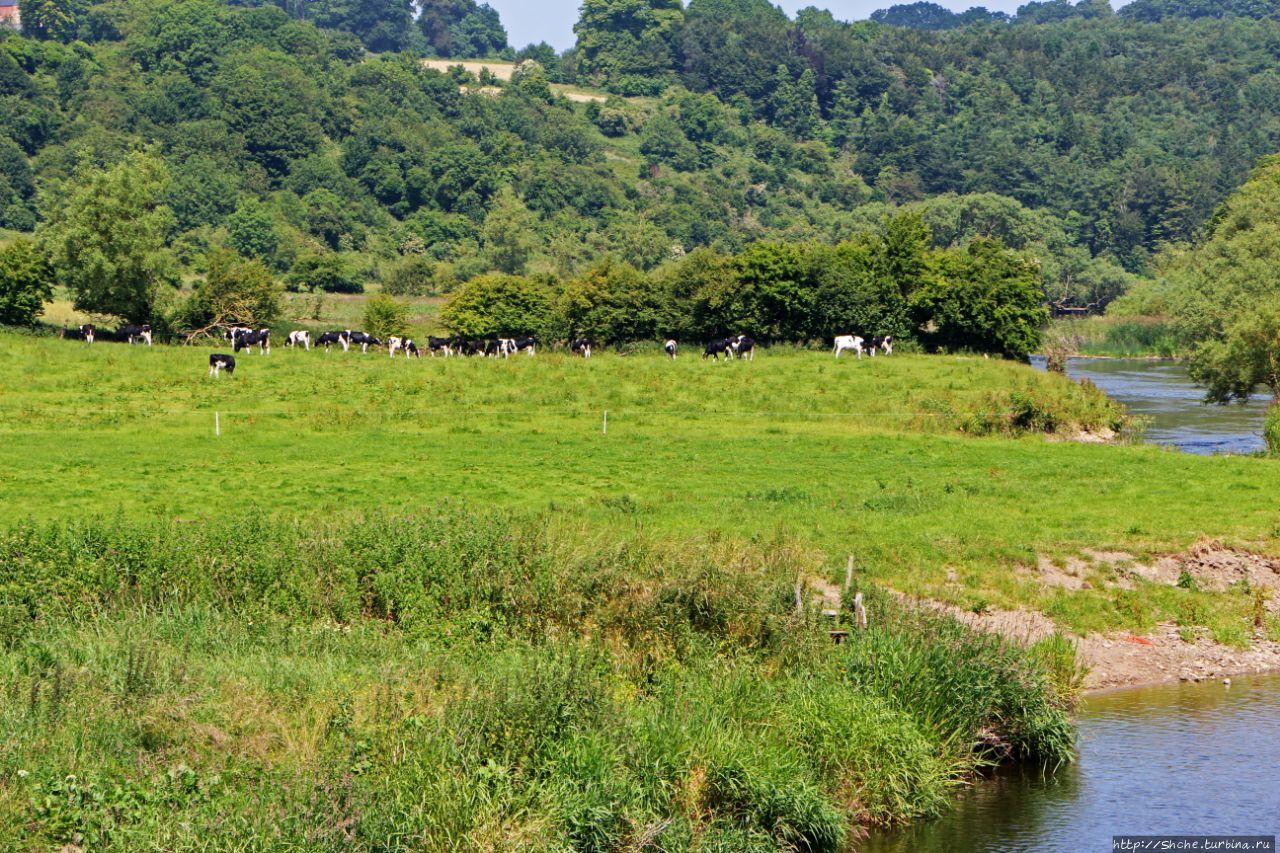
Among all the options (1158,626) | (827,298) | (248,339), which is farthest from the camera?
(827,298)

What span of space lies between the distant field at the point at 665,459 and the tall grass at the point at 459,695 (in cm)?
444

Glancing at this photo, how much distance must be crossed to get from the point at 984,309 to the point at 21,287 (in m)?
45.6

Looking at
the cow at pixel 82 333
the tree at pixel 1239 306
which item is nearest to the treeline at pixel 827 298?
the tree at pixel 1239 306

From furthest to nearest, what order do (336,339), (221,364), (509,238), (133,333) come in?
(509,238), (336,339), (133,333), (221,364)

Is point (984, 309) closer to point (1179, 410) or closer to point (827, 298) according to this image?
point (827, 298)

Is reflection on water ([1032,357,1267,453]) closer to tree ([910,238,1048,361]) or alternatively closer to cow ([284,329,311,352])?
tree ([910,238,1048,361])

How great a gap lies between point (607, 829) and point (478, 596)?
7.02m

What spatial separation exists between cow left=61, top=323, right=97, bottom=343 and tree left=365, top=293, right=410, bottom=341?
15826mm

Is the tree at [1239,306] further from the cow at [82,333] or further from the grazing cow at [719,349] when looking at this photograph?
the cow at [82,333]

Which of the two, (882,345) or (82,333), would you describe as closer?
(882,345)

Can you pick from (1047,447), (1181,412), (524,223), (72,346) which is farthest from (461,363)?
(524,223)

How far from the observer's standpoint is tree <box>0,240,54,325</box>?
256ft

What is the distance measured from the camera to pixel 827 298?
260 ft

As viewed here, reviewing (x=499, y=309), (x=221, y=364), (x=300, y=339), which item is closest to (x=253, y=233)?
(x=499, y=309)
